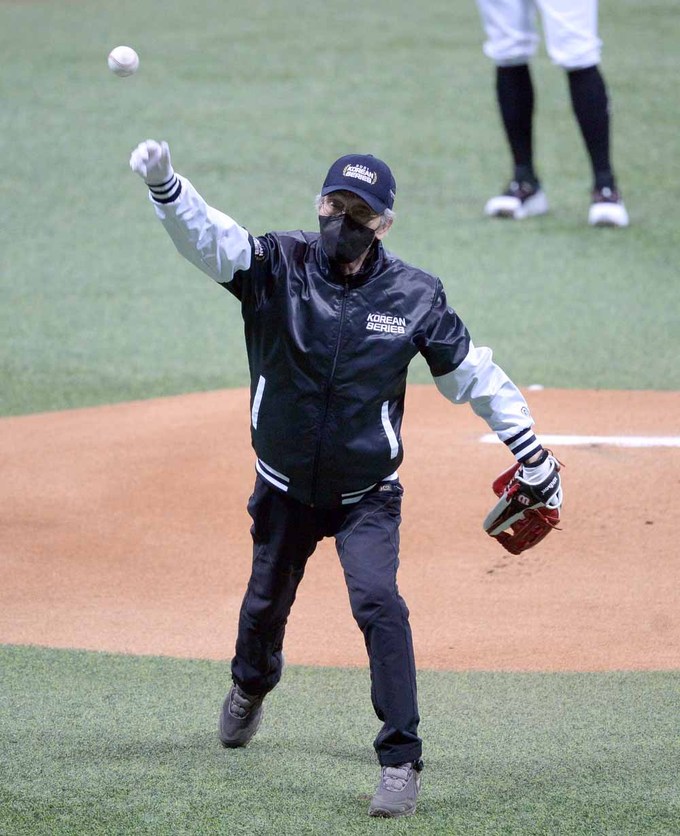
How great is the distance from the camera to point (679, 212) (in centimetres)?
1126

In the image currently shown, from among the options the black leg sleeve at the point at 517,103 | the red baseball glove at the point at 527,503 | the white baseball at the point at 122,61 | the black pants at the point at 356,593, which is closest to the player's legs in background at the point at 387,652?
the black pants at the point at 356,593

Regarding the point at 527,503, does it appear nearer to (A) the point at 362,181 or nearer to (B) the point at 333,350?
(B) the point at 333,350

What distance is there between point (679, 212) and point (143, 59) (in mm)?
6626

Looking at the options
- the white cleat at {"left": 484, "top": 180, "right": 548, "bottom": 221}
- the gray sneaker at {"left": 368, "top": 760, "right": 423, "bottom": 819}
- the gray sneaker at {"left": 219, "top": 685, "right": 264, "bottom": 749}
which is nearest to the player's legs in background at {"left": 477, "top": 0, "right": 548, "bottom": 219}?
the white cleat at {"left": 484, "top": 180, "right": 548, "bottom": 221}

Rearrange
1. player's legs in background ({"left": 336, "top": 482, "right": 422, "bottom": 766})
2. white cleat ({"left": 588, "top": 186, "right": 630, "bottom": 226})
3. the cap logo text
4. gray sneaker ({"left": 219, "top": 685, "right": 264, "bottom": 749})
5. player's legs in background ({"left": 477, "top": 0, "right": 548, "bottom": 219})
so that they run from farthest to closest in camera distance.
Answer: white cleat ({"left": 588, "top": 186, "right": 630, "bottom": 226}) < player's legs in background ({"left": 477, "top": 0, "right": 548, "bottom": 219}) < gray sneaker ({"left": 219, "top": 685, "right": 264, "bottom": 749}) < the cap logo text < player's legs in background ({"left": 336, "top": 482, "right": 422, "bottom": 766})

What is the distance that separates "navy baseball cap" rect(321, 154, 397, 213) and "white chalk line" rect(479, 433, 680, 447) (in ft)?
9.89

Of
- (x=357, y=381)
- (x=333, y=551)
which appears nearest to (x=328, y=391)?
(x=357, y=381)

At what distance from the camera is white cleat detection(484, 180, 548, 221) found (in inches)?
439

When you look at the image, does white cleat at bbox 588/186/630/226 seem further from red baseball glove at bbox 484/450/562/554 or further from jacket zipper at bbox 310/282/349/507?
jacket zipper at bbox 310/282/349/507

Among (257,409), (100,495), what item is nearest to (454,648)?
(257,409)

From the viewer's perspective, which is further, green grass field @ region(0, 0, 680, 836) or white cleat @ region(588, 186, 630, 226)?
white cleat @ region(588, 186, 630, 226)

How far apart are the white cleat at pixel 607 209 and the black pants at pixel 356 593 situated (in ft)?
23.1

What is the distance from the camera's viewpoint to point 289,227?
11.0m

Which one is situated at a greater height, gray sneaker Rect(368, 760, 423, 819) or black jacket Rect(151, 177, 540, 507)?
black jacket Rect(151, 177, 540, 507)
